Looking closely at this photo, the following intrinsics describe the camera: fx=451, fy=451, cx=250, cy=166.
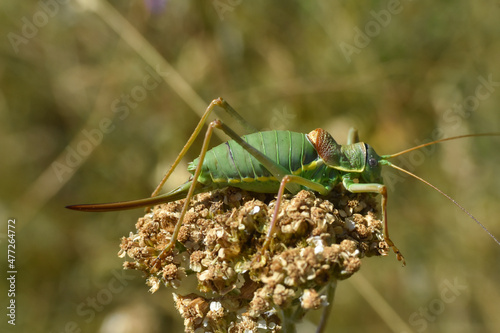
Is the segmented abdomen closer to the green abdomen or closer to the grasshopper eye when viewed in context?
the green abdomen

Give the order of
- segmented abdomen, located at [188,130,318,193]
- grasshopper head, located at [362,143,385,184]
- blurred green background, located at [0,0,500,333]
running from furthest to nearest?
blurred green background, located at [0,0,500,333]
grasshopper head, located at [362,143,385,184]
segmented abdomen, located at [188,130,318,193]

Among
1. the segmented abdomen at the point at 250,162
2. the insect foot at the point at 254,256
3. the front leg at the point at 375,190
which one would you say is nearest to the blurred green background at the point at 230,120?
the segmented abdomen at the point at 250,162

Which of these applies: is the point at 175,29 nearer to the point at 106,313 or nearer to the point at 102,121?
the point at 102,121

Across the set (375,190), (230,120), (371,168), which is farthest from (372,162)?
(230,120)

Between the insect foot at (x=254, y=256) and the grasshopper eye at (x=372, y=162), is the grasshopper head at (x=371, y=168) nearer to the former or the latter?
the grasshopper eye at (x=372, y=162)

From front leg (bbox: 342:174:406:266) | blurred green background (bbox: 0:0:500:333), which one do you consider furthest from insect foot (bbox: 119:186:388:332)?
blurred green background (bbox: 0:0:500:333)

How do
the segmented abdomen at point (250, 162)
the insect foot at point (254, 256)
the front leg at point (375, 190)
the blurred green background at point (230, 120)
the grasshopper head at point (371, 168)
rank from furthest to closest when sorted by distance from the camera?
the blurred green background at point (230, 120), the grasshopper head at point (371, 168), the segmented abdomen at point (250, 162), the front leg at point (375, 190), the insect foot at point (254, 256)

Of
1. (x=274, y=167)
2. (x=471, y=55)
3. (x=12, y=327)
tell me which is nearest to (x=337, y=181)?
(x=274, y=167)
